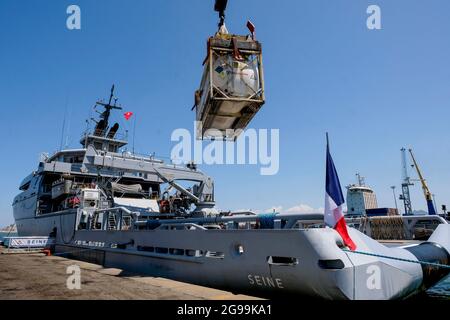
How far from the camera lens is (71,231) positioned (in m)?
15.2

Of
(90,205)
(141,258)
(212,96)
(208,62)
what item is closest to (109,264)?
(141,258)

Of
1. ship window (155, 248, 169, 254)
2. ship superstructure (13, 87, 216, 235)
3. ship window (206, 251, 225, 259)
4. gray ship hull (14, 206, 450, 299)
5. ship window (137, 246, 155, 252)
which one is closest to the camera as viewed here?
gray ship hull (14, 206, 450, 299)

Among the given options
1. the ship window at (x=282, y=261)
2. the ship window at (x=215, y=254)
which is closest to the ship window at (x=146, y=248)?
the ship window at (x=215, y=254)

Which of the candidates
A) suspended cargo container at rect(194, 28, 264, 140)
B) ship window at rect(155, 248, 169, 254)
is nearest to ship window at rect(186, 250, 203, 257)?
ship window at rect(155, 248, 169, 254)

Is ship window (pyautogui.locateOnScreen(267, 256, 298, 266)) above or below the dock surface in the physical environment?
above

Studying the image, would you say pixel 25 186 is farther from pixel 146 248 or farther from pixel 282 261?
pixel 282 261

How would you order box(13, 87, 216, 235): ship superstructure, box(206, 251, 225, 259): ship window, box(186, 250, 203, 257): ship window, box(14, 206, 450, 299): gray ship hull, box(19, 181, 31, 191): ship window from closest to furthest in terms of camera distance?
Result: box(14, 206, 450, 299): gray ship hull < box(206, 251, 225, 259): ship window < box(186, 250, 203, 257): ship window < box(13, 87, 216, 235): ship superstructure < box(19, 181, 31, 191): ship window

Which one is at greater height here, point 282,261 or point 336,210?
point 336,210

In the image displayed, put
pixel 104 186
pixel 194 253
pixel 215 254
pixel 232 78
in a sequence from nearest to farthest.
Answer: pixel 215 254
pixel 194 253
pixel 232 78
pixel 104 186

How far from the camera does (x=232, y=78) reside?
10805mm

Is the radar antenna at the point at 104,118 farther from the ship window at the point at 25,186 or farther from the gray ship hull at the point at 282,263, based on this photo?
the gray ship hull at the point at 282,263

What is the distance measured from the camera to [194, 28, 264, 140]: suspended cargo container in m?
10.7

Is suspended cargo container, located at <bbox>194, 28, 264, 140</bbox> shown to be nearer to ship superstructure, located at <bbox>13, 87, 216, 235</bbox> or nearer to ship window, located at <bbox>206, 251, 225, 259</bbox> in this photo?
ship superstructure, located at <bbox>13, 87, 216, 235</bbox>

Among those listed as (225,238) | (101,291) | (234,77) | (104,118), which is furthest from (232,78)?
(104,118)
